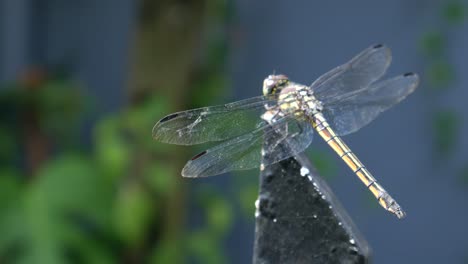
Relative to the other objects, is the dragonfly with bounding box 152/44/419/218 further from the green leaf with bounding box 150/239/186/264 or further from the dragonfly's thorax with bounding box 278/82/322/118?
the green leaf with bounding box 150/239/186/264

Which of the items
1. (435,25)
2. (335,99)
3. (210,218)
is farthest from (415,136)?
(335,99)

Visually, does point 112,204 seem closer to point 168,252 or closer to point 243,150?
point 168,252

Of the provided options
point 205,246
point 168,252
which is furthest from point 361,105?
point 205,246

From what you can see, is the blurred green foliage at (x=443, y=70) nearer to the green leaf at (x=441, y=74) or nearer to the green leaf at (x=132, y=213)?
the green leaf at (x=441, y=74)

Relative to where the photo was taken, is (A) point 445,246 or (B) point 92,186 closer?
(B) point 92,186

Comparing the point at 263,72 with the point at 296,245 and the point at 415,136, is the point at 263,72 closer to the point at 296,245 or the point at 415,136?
the point at 415,136
